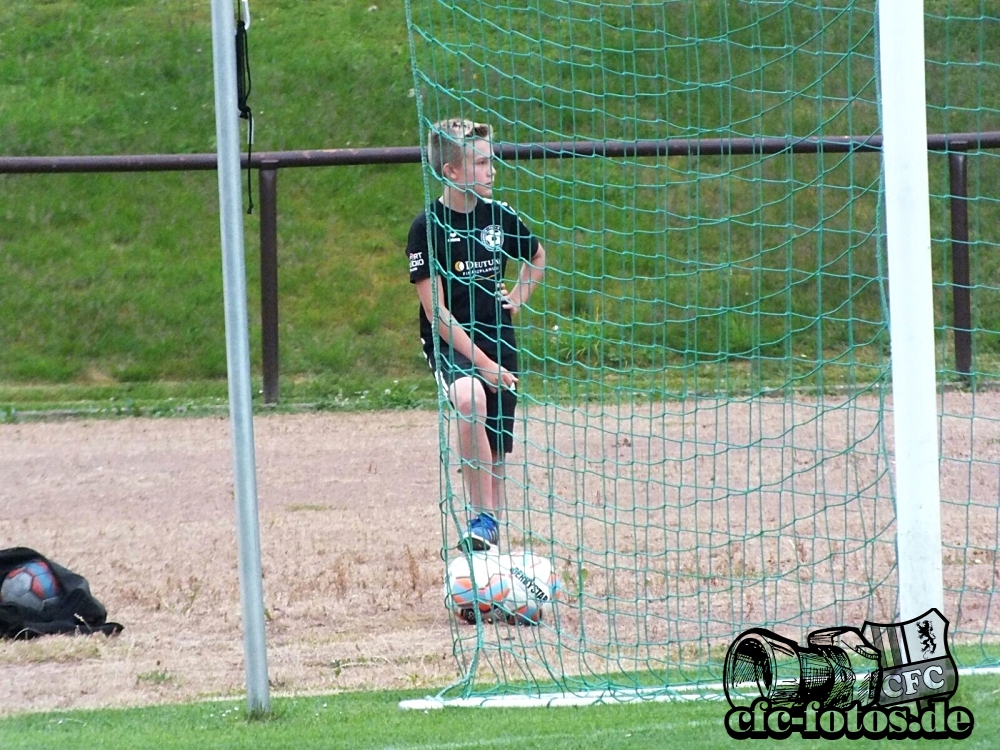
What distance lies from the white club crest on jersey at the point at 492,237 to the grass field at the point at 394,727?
1773 mm

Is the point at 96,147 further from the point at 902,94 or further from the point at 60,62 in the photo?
the point at 902,94

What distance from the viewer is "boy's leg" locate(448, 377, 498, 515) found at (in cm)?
462

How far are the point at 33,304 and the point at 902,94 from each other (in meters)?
10.2

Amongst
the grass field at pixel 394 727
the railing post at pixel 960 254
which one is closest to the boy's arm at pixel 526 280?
the grass field at pixel 394 727

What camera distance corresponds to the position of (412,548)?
17.8 feet

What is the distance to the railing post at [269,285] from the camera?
28.5 feet

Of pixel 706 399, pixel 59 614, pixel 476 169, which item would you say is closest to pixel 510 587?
pixel 476 169

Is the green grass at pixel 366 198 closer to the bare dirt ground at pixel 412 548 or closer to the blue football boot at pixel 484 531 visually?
the bare dirt ground at pixel 412 548

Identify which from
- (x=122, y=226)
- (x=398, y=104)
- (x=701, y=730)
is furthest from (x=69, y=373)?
(x=701, y=730)

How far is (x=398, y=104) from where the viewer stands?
14.1 metres

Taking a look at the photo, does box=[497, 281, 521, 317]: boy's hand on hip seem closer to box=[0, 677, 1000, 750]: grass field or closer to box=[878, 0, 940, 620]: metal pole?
box=[0, 677, 1000, 750]: grass field

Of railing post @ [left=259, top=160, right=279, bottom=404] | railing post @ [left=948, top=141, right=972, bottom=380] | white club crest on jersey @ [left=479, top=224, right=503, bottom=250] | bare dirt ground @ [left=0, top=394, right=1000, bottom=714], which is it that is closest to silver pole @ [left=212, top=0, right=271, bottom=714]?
bare dirt ground @ [left=0, top=394, right=1000, bottom=714]

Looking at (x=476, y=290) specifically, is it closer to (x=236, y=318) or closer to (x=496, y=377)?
(x=496, y=377)

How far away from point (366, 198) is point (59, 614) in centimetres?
896
